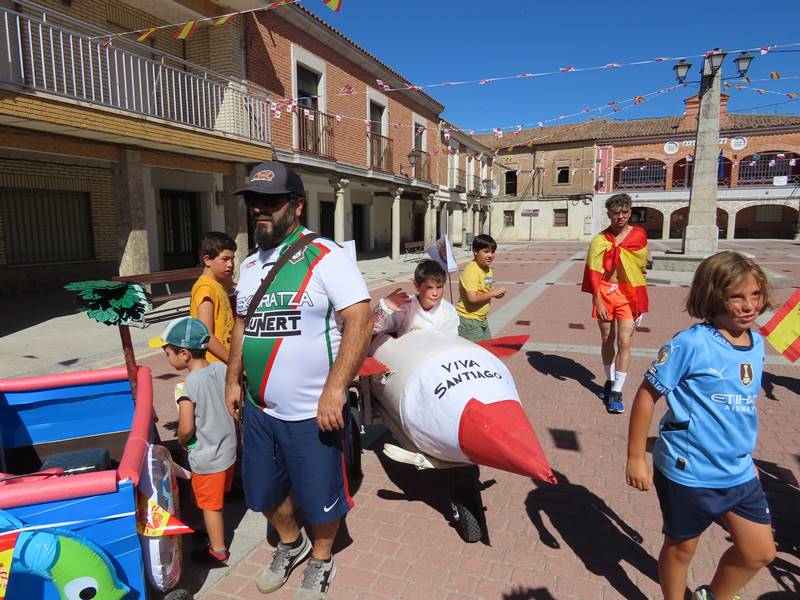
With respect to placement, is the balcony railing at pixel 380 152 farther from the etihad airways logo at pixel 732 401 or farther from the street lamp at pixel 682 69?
the etihad airways logo at pixel 732 401

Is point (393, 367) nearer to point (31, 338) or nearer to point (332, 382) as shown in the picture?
point (332, 382)

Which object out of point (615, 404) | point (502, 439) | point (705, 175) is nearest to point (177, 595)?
point (502, 439)

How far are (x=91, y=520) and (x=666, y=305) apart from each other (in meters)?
10.9

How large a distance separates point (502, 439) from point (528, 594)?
83 centimetres

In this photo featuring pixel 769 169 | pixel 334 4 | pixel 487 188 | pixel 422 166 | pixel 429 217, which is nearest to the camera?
pixel 334 4

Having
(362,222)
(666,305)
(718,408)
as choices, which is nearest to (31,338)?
(718,408)

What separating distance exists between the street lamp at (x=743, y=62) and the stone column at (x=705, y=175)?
314 centimetres

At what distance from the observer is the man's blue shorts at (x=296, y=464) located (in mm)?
2273

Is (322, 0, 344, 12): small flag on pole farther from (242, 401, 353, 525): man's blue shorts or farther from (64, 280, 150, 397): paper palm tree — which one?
(242, 401, 353, 525): man's blue shorts

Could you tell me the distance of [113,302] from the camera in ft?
8.89

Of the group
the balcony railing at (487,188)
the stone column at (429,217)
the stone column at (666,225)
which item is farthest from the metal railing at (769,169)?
the stone column at (429,217)

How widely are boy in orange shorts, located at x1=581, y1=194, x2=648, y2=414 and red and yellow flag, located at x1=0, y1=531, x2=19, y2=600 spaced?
4431 mm

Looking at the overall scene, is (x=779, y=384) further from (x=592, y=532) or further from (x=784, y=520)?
(x=592, y=532)

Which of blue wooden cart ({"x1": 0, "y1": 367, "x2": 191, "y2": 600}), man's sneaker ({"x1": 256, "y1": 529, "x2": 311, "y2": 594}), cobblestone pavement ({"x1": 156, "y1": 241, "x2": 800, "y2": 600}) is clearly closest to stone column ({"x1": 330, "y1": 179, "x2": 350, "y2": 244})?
cobblestone pavement ({"x1": 156, "y1": 241, "x2": 800, "y2": 600})
